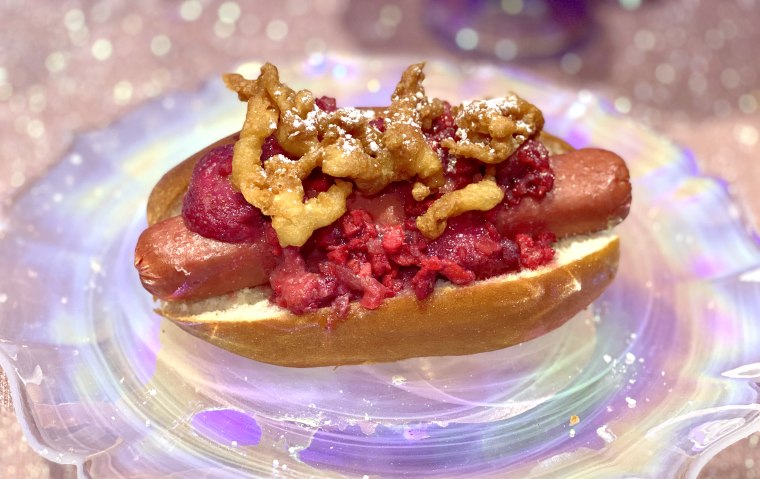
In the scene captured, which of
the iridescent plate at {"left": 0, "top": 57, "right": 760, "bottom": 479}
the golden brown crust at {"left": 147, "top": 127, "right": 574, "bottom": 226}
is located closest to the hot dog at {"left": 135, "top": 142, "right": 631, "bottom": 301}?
the golden brown crust at {"left": 147, "top": 127, "right": 574, "bottom": 226}

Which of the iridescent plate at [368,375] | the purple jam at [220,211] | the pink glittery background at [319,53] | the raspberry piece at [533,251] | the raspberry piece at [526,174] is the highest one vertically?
the pink glittery background at [319,53]

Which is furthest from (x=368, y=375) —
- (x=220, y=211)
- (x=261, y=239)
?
(x=220, y=211)

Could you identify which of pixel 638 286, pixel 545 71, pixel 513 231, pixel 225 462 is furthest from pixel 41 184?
pixel 545 71

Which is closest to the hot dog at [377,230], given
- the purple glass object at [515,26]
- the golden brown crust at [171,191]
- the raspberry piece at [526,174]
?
the raspberry piece at [526,174]

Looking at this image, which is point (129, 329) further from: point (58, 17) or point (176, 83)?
point (58, 17)

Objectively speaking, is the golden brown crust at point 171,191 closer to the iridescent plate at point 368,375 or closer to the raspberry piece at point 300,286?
the iridescent plate at point 368,375

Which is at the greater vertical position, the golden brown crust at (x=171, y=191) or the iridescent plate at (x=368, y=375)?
the golden brown crust at (x=171, y=191)

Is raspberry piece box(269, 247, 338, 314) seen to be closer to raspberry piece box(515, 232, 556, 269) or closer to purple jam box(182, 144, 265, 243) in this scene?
purple jam box(182, 144, 265, 243)

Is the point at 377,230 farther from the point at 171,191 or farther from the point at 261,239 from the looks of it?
the point at 171,191
